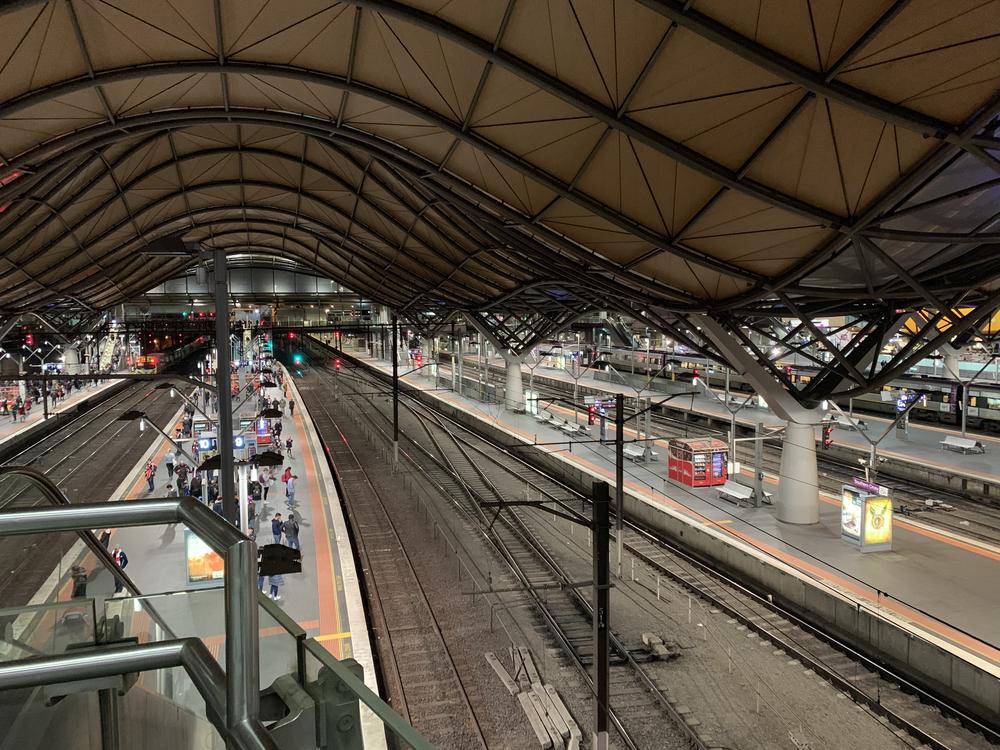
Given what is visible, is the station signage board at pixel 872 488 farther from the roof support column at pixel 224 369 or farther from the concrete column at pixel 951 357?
the concrete column at pixel 951 357

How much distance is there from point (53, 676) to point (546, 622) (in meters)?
17.2

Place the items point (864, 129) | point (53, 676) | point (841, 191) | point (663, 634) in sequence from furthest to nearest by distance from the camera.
Result: point (663, 634) → point (841, 191) → point (864, 129) → point (53, 676)

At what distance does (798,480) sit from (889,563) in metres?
4.20

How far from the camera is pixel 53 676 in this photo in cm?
169

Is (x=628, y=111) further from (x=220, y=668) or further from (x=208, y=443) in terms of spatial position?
(x=208, y=443)

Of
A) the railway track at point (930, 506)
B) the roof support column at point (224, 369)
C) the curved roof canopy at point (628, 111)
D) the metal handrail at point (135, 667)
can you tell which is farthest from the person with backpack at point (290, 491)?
the metal handrail at point (135, 667)

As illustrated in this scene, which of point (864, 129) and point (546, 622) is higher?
point (864, 129)

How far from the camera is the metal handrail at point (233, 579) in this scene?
150cm

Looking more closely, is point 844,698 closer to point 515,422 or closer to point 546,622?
point 546,622

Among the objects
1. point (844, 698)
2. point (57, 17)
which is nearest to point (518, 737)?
point (844, 698)

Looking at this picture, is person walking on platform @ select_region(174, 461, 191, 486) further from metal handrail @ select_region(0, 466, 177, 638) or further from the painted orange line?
metal handrail @ select_region(0, 466, 177, 638)

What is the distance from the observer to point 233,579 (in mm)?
1486

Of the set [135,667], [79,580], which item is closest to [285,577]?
[79,580]

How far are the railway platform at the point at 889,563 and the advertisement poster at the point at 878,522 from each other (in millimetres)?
419
